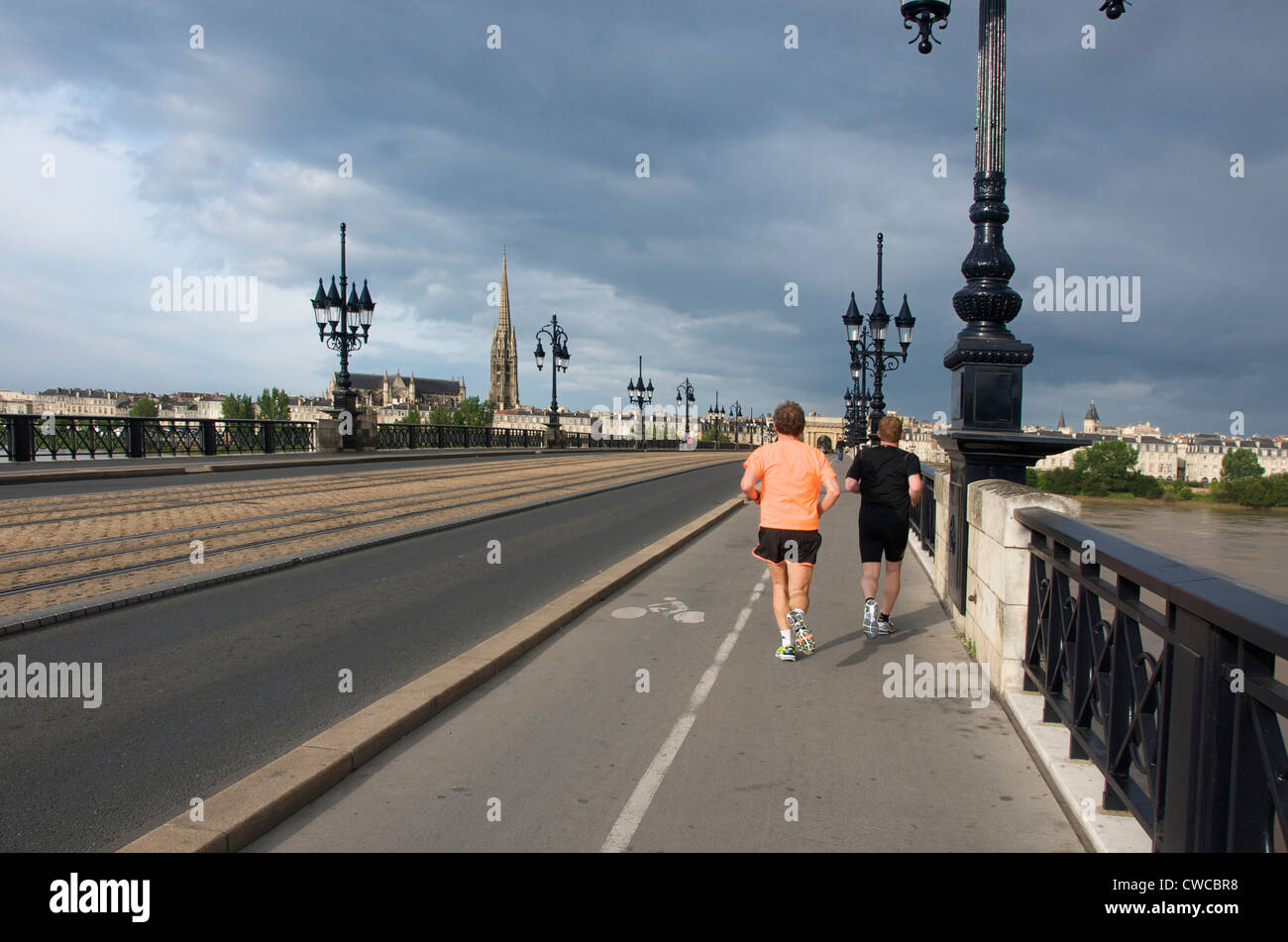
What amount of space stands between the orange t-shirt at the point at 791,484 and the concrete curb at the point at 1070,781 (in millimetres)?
1800

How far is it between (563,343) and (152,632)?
142 ft

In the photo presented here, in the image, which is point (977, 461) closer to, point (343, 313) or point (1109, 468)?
point (343, 313)

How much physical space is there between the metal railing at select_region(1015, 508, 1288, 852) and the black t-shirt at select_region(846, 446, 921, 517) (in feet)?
9.28

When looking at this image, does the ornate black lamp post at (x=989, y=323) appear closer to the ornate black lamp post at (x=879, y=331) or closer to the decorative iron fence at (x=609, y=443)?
the ornate black lamp post at (x=879, y=331)

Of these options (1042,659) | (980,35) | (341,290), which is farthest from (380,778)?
(341,290)

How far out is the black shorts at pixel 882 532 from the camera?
22.3 ft

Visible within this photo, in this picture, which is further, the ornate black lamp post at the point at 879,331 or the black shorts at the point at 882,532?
the ornate black lamp post at the point at 879,331

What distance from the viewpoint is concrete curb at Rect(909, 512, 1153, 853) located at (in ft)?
10.3

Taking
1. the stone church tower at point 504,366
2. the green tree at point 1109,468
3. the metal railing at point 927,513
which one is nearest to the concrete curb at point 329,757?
the metal railing at point 927,513

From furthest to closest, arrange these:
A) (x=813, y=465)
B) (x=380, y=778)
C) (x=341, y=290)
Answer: (x=341, y=290)
(x=813, y=465)
(x=380, y=778)

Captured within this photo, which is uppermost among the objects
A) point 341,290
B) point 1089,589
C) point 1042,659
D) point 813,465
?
point 341,290

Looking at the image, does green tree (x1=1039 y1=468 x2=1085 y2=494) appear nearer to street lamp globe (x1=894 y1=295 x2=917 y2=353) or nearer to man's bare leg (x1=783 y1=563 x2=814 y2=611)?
street lamp globe (x1=894 y1=295 x2=917 y2=353)

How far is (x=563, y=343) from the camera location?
1914 inches
